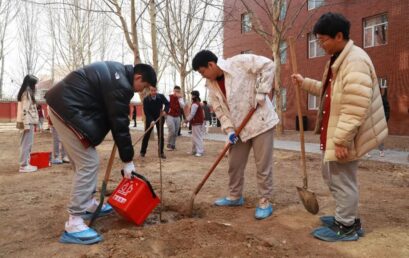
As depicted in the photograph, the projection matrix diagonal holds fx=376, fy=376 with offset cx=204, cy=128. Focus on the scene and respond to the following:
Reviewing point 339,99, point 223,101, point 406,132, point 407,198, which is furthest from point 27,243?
point 406,132

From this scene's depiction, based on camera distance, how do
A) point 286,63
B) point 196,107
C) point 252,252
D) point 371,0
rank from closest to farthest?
point 252,252, point 196,107, point 371,0, point 286,63

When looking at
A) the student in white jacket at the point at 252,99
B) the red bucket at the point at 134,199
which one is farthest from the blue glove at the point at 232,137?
the red bucket at the point at 134,199

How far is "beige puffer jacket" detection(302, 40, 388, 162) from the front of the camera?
287 centimetres

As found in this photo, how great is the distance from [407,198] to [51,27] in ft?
98.8

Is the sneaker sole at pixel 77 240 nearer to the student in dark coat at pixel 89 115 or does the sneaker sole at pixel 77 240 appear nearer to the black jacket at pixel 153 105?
the student in dark coat at pixel 89 115

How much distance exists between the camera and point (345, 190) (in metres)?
3.10

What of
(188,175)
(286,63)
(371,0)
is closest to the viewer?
(188,175)

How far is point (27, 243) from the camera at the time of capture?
3316mm

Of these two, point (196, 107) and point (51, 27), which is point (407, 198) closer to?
point (196, 107)

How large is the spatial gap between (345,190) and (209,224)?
1.26 m

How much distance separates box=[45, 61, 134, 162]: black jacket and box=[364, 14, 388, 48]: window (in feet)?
54.7

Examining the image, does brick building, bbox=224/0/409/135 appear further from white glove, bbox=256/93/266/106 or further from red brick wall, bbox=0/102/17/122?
red brick wall, bbox=0/102/17/122

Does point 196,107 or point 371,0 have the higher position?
point 371,0

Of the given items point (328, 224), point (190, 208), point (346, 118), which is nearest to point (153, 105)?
point (190, 208)
